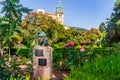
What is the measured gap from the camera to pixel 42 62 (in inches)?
405

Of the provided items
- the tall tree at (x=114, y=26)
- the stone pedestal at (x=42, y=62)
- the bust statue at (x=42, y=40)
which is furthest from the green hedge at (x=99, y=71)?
the tall tree at (x=114, y=26)

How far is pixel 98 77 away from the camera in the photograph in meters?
3.25

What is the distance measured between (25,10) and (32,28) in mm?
20809

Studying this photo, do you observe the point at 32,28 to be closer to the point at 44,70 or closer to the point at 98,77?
the point at 44,70

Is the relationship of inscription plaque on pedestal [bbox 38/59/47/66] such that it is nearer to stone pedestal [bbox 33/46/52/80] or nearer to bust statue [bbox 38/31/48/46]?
stone pedestal [bbox 33/46/52/80]

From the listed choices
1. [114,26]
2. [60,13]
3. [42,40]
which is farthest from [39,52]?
[60,13]

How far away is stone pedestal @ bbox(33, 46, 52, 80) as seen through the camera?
10.2 m

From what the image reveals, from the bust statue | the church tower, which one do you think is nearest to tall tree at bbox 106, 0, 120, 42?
the bust statue

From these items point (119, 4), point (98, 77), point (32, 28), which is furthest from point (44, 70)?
point (32, 28)

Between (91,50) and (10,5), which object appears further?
(10,5)

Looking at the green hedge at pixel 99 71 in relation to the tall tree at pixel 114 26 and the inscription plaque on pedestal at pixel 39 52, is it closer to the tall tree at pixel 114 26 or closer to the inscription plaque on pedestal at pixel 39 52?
the inscription plaque on pedestal at pixel 39 52

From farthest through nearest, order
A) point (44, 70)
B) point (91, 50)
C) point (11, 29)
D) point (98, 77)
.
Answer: point (11, 29) < point (91, 50) < point (44, 70) < point (98, 77)

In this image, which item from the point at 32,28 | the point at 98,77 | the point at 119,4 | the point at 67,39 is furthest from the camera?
the point at 67,39

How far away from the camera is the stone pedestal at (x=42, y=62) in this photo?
10242 mm
